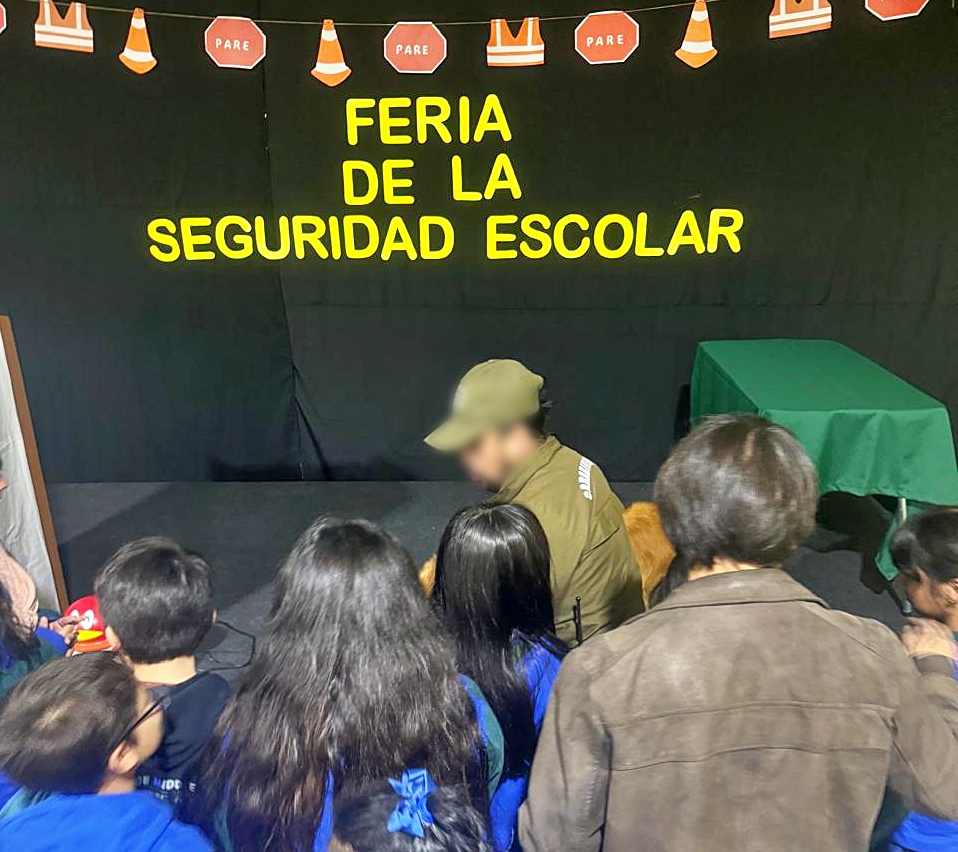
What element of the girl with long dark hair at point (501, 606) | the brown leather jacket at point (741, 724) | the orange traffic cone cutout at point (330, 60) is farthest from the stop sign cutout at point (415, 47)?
the brown leather jacket at point (741, 724)

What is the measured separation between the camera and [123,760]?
108 centimetres

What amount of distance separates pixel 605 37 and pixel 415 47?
2.60ft

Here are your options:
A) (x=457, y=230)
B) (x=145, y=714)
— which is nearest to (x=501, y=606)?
(x=145, y=714)

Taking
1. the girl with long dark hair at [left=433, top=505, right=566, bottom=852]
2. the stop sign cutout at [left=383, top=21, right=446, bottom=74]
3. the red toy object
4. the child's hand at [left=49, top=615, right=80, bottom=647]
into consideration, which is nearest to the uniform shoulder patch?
the girl with long dark hair at [left=433, top=505, right=566, bottom=852]

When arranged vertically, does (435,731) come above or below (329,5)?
below

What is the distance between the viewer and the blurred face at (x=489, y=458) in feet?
5.39

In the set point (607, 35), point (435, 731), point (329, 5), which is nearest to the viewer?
point (435, 731)

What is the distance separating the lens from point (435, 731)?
3.55ft

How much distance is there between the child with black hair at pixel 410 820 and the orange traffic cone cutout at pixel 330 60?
293 centimetres

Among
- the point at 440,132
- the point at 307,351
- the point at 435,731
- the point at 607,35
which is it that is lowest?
the point at 307,351

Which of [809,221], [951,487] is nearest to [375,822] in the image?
[951,487]

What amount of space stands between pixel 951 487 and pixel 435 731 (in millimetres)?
2125

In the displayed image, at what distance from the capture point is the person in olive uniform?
1531mm

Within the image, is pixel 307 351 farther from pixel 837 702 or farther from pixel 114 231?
pixel 837 702
